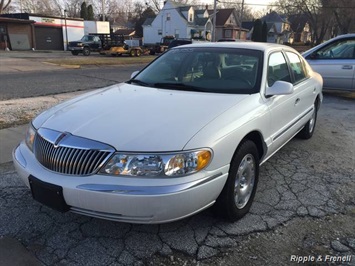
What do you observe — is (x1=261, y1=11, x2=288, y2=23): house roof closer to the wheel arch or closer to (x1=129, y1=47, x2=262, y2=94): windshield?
(x1=129, y1=47, x2=262, y2=94): windshield

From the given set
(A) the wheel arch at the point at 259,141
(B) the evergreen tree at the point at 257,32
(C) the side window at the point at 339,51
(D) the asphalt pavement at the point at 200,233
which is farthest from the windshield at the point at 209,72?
(B) the evergreen tree at the point at 257,32

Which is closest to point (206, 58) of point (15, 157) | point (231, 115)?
point (231, 115)

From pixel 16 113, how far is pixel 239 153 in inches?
226

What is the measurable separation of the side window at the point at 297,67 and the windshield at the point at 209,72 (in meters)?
0.98

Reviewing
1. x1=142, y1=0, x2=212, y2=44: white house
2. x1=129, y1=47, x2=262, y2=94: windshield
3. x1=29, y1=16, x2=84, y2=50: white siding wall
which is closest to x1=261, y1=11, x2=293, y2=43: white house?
x1=142, y1=0, x2=212, y2=44: white house

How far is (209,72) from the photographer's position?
3777mm

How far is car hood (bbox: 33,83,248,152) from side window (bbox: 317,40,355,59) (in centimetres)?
705

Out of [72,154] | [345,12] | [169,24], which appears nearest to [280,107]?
[72,154]

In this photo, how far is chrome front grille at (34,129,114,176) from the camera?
8.03 feet

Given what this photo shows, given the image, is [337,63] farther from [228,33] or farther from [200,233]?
[228,33]

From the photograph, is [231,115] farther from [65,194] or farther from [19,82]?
[19,82]

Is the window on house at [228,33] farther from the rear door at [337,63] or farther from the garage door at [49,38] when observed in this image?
the rear door at [337,63]

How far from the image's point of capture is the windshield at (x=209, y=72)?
3539 millimetres

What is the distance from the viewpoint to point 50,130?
279 centimetres
